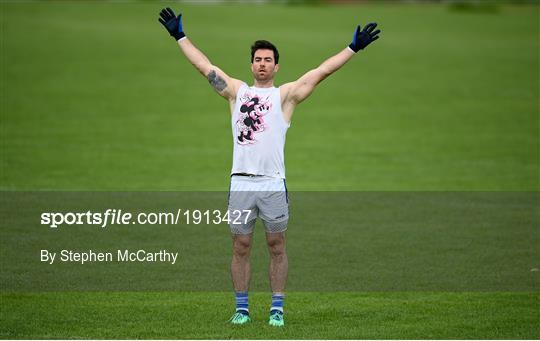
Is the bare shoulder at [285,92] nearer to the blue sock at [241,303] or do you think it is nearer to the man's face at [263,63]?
the man's face at [263,63]

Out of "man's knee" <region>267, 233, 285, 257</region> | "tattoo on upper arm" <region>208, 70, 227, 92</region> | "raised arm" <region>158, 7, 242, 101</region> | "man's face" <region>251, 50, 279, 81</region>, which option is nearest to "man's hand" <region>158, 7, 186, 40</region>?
"raised arm" <region>158, 7, 242, 101</region>

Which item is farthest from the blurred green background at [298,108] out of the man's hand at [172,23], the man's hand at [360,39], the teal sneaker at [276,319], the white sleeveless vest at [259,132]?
the man's hand at [360,39]

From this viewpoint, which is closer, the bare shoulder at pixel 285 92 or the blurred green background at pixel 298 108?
the bare shoulder at pixel 285 92

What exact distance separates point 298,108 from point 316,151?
692 centimetres

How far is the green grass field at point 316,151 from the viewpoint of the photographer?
11.6 m

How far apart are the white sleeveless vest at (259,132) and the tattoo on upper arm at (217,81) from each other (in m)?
0.28

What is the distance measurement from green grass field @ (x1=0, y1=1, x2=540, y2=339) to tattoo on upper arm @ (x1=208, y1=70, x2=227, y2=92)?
2285 millimetres

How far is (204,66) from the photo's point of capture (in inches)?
428

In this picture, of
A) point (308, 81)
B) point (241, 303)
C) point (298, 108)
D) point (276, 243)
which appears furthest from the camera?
point (298, 108)

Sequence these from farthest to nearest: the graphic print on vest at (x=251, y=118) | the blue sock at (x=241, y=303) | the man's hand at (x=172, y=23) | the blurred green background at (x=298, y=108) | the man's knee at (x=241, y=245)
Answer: the blurred green background at (x=298, y=108) → the man's hand at (x=172, y=23) → the blue sock at (x=241, y=303) → the man's knee at (x=241, y=245) → the graphic print on vest at (x=251, y=118)


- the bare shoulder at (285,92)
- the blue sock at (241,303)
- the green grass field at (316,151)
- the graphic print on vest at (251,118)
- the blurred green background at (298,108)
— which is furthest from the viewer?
the blurred green background at (298,108)

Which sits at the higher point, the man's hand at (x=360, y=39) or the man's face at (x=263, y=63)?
the man's hand at (x=360, y=39)

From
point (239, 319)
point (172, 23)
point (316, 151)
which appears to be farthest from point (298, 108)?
point (239, 319)

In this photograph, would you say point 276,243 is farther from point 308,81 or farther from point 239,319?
point 308,81
